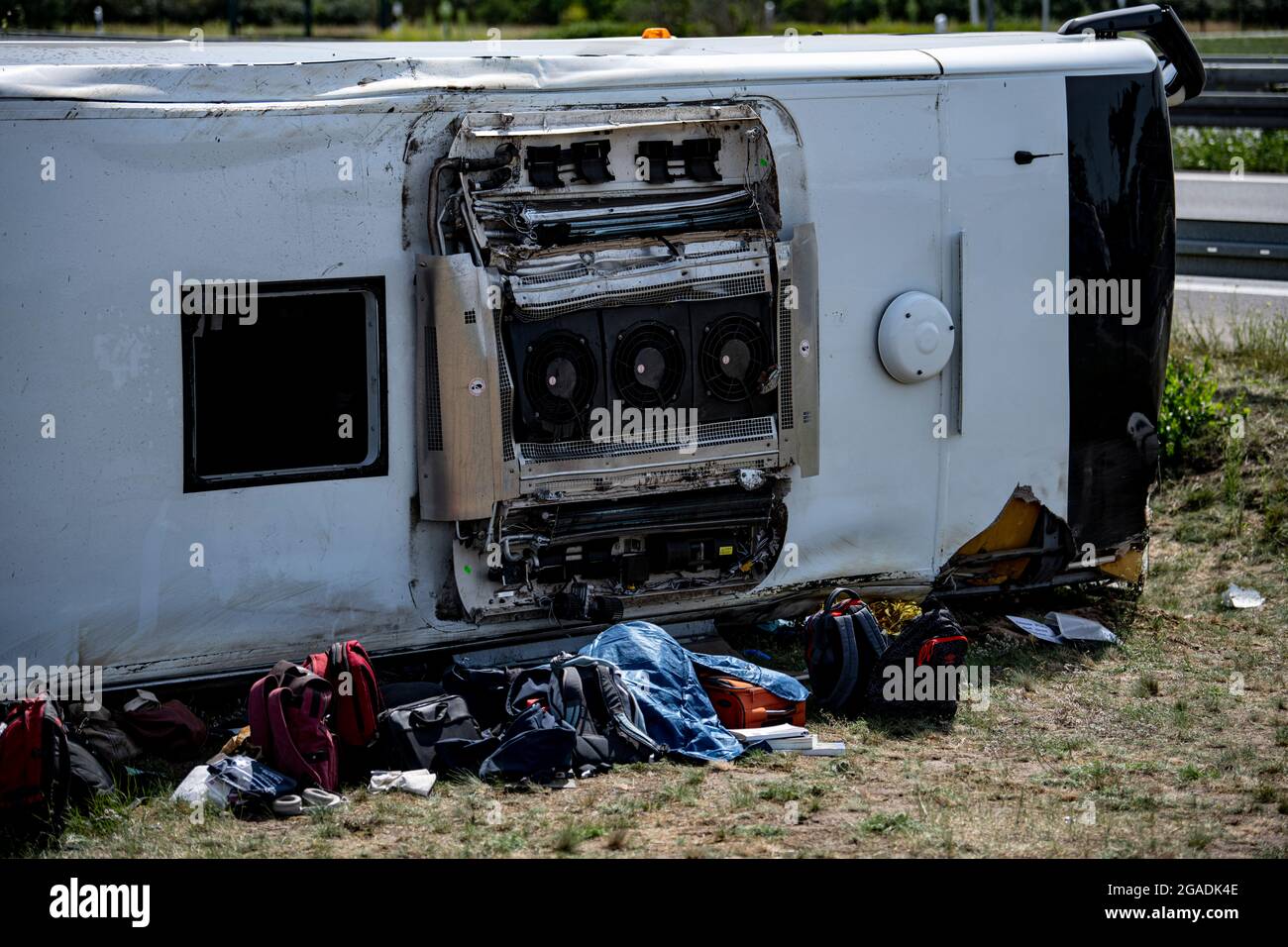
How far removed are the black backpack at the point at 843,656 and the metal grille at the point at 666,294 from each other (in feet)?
4.53

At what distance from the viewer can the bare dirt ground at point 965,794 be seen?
474 cm

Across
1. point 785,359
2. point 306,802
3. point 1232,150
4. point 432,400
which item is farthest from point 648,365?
point 1232,150

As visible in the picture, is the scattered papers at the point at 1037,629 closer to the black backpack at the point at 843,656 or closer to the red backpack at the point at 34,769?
the black backpack at the point at 843,656

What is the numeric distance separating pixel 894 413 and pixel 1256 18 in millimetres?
27743

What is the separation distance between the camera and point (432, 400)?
228 inches

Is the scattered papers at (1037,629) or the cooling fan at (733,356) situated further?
the scattered papers at (1037,629)

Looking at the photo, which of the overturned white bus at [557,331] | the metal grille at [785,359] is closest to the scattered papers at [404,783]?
the overturned white bus at [557,331]

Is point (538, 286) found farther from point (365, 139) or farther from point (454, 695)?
point (454, 695)

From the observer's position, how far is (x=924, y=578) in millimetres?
6844

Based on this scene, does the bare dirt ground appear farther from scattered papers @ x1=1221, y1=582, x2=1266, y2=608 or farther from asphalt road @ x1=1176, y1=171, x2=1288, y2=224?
asphalt road @ x1=1176, y1=171, x2=1288, y2=224

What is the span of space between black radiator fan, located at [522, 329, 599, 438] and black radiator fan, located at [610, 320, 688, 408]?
122 mm

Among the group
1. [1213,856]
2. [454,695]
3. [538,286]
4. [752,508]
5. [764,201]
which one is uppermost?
[764,201]

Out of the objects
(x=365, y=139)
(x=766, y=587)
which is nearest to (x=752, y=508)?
(x=766, y=587)

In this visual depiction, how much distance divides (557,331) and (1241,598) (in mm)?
3873
